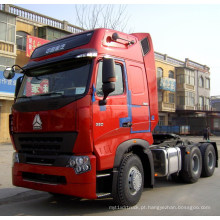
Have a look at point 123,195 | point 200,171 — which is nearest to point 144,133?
point 123,195

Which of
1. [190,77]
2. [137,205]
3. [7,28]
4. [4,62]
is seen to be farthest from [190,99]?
[137,205]

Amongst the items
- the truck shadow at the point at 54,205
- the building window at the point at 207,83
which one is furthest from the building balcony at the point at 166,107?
the truck shadow at the point at 54,205

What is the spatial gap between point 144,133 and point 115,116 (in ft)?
3.45

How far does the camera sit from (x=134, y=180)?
16.5 ft

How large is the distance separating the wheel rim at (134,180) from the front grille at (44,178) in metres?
1.27

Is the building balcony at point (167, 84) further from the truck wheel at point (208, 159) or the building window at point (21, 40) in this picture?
the truck wheel at point (208, 159)

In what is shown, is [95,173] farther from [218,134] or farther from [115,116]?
[218,134]

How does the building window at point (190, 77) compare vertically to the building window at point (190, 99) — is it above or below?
above

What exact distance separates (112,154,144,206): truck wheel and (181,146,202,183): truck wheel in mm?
2302

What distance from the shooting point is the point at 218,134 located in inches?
1619

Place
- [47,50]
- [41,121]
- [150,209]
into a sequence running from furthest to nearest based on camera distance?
1. [47,50]
2. [150,209]
3. [41,121]

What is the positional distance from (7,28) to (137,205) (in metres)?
18.5

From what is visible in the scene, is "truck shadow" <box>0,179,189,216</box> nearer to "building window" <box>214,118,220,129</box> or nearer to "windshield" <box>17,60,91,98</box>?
"windshield" <box>17,60,91,98</box>

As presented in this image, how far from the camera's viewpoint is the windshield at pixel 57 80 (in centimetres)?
455
